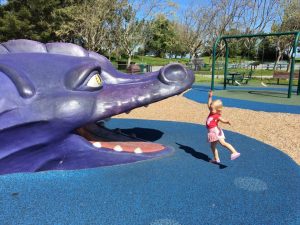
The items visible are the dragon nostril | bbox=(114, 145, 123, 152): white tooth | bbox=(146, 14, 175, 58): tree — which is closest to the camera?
the dragon nostril

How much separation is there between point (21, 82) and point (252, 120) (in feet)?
19.8

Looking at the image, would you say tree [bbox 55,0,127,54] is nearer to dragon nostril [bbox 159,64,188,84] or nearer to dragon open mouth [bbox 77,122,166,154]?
dragon open mouth [bbox 77,122,166,154]

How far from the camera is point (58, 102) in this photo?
125 inches

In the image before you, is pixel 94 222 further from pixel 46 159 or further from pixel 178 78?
pixel 178 78

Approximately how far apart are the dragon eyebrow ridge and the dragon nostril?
1.44 meters

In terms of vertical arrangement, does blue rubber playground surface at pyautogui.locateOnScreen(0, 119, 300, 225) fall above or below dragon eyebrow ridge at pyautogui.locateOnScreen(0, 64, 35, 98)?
below

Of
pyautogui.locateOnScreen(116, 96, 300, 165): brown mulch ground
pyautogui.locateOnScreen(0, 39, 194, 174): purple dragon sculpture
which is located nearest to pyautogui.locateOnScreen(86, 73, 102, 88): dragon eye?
pyautogui.locateOnScreen(0, 39, 194, 174): purple dragon sculpture

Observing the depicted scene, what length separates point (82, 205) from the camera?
9.27 feet

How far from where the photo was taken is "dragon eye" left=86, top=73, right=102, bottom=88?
3379mm

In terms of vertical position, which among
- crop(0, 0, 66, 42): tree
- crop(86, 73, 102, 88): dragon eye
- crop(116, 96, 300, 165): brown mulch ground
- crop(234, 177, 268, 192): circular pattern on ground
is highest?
crop(0, 0, 66, 42): tree

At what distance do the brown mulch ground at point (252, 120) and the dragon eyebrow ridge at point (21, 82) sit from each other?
3928 mm

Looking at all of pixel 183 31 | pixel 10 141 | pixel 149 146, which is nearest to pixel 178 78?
Answer: pixel 149 146

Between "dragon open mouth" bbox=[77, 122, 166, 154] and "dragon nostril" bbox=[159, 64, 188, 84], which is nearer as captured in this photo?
"dragon nostril" bbox=[159, 64, 188, 84]

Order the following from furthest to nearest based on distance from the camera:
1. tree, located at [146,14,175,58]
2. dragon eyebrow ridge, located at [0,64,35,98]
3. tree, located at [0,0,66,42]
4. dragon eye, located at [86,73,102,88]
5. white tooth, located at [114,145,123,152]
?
tree, located at [146,14,175,58] < tree, located at [0,0,66,42] < white tooth, located at [114,145,123,152] < dragon eye, located at [86,73,102,88] < dragon eyebrow ridge, located at [0,64,35,98]
